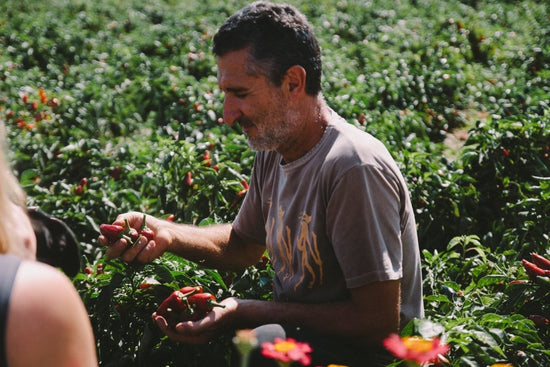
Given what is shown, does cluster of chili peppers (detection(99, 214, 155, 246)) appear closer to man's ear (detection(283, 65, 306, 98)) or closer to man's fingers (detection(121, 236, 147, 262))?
man's fingers (detection(121, 236, 147, 262))

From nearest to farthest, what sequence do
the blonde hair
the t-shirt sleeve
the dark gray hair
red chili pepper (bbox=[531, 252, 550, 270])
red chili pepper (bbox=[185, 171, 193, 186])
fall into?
1. the blonde hair
2. the t-shirt sleeve
3. the dark gray hair
4. red chili pepper (bbox=[531, 252, 550, 270])
5. red chili pepper (bbox=[185, 171, 193, 186])

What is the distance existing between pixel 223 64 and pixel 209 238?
75 centimetres

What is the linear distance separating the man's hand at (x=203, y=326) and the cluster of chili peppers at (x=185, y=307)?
0.03 m

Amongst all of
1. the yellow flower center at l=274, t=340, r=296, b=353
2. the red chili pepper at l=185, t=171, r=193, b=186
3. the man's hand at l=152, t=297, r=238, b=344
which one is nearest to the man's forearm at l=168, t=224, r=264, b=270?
the man's hand at l=152, t=297, r=238, b=344

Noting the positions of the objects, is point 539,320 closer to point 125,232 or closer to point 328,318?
point 328,318

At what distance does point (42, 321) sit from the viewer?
105 cm

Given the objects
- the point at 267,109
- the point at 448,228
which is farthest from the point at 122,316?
the point at 448,228

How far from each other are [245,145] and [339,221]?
2118 millimetres

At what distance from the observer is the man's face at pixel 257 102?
6.93 ft

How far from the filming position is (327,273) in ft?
6.68

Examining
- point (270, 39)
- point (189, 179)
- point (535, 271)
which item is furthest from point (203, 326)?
point (189, 179)

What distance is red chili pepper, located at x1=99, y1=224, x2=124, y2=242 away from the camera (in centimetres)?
209

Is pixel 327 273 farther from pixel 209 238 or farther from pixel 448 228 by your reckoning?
pixel 448 228

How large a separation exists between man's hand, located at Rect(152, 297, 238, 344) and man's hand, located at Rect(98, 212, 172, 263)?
25 centimetres
